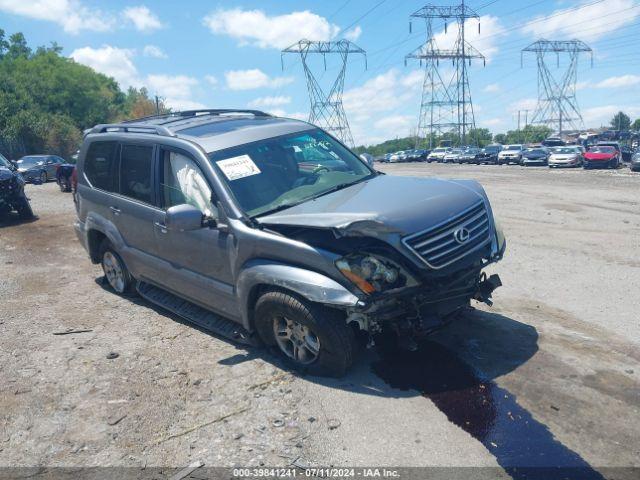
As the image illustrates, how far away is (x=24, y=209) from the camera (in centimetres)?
1244

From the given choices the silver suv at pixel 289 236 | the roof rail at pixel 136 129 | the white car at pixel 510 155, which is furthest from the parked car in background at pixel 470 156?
the roof rail at pixel 136 129

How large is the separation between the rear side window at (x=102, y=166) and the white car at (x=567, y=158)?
31736mm

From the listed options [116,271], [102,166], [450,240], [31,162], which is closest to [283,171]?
[450,240]

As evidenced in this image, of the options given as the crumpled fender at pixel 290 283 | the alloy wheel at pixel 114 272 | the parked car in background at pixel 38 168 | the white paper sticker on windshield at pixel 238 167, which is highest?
the parked car in background at pixel 38 168

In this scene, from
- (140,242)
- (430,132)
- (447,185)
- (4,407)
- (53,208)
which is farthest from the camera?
(430,132)

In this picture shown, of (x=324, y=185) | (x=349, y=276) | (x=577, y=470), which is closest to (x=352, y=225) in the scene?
(x=349, y=276)

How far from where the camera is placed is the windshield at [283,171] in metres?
4.44

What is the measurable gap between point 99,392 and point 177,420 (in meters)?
0.85

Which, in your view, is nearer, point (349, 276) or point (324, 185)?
point (349, 276)

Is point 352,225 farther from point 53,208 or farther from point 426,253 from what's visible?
point 53,208

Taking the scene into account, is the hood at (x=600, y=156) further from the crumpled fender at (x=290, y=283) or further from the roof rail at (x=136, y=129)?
the crumpled fender at (x=290, y=283)

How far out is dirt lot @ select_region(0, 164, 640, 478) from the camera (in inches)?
126

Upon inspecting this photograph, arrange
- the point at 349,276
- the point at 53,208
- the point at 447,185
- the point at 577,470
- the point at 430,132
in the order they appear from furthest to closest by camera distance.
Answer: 1. the point at 430,132
2. the point at 53,208
3. the point at 447,185
4. the point at 349,276
5. the point at 577,470

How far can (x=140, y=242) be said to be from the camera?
17.9ft
